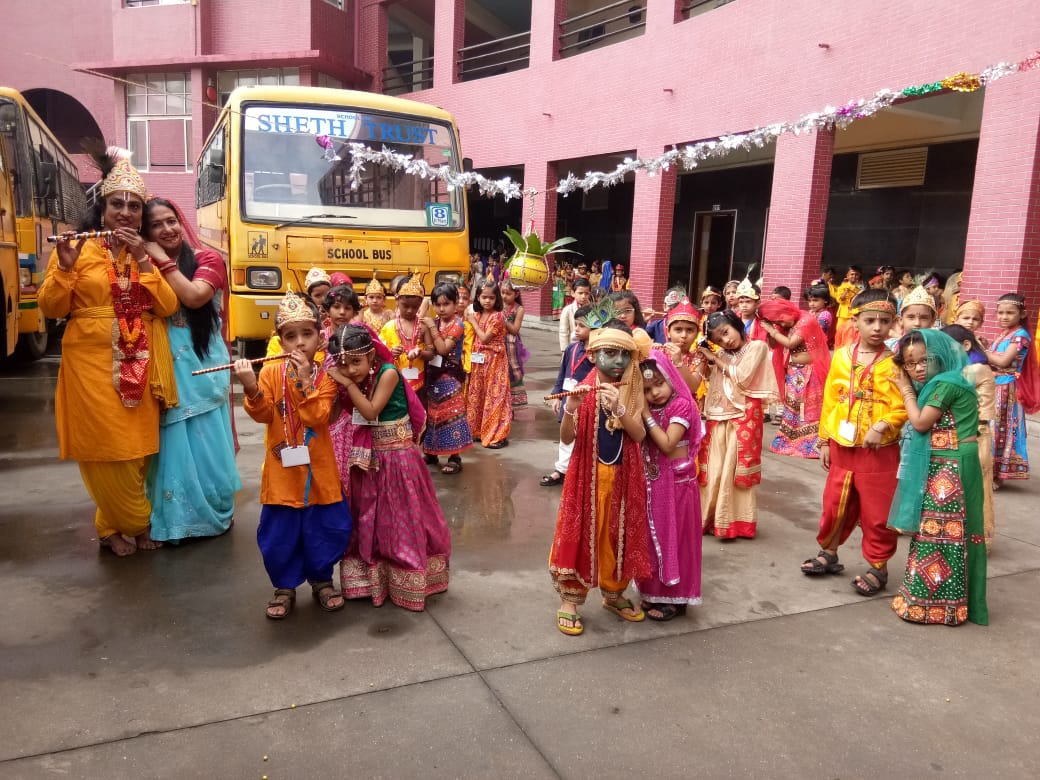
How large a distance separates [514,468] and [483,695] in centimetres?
314

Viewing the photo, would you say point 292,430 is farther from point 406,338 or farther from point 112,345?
→ point 406,338

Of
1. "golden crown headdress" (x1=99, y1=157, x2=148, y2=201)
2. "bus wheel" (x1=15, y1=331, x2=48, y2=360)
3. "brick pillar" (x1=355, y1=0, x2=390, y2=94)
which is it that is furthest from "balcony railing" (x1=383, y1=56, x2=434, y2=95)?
"golden crown headdress" (x1=99, y1=157, x2=148, y2=201)

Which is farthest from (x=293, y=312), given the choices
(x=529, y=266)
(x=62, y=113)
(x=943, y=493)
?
(x=62, y=113)

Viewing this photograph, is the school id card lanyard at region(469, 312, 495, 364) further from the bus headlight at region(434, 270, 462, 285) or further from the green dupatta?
the green dupatta

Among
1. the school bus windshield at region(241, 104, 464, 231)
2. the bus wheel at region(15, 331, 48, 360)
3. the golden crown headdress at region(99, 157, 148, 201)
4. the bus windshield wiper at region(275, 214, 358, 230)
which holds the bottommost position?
the bus wheel at region(15, 331, 48, 360)

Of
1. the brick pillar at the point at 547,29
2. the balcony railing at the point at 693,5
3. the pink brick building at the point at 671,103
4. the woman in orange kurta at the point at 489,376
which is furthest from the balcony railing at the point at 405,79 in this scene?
the woman in orange kurta at the point at 489,376

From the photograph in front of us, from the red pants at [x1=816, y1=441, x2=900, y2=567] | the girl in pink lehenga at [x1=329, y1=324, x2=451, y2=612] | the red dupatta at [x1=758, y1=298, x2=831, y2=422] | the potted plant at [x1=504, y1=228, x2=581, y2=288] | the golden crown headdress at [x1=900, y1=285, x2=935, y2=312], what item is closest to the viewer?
the girl in pink lehenga at [x1=329, y1=324, x2=451, y2=612]

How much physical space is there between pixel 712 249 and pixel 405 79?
9598 millimetres

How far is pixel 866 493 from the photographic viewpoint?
365 cm

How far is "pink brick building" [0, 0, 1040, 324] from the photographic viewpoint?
28.2 ft

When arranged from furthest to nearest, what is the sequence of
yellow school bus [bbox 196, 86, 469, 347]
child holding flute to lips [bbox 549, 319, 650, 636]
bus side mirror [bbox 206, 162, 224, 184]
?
1. bus side mirror [bbox 206, 162, 224, 184]
2. yellow school bus [bbox 196, 86, 469, 347]
3. child holding flute to lips [bbox 549, 319, 650, 636]

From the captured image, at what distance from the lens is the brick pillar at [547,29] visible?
14.9 metres

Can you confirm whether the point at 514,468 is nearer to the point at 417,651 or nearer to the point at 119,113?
the point at 417,651

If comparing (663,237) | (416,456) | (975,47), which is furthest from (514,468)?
(663,237)
